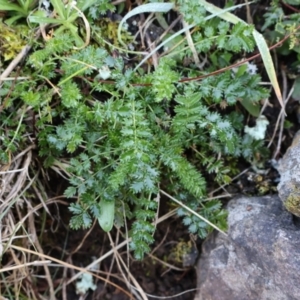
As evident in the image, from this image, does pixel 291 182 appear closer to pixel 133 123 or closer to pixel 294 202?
pixel 294 202

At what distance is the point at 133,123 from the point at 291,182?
0.62 m

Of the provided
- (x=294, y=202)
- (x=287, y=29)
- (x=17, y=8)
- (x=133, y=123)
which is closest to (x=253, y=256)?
(x=294, y=202)

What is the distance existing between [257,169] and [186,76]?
0.52 meters

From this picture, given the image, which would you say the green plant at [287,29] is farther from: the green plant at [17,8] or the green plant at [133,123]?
the green plant at [17,8]

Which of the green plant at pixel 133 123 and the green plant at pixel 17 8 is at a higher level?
the green plant at pixel 17 8

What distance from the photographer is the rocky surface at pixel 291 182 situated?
1.85 m

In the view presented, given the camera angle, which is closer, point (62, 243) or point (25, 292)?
point (25, 292)

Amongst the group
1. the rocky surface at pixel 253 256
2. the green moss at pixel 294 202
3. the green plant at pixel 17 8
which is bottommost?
the rocky surface at pixel 253 256

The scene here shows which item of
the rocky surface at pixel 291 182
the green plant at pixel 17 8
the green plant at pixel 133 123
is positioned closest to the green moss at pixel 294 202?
the rocky surface at pixel 291 182

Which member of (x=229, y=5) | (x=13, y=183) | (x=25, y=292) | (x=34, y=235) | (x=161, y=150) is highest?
(x=229, y=5)

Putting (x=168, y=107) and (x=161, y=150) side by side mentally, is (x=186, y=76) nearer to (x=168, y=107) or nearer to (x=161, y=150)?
(x=168, y=107)

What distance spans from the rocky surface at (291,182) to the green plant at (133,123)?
221 mm

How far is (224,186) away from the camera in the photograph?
7.32 feet

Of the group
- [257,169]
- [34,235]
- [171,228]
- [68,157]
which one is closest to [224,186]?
[257,169]
